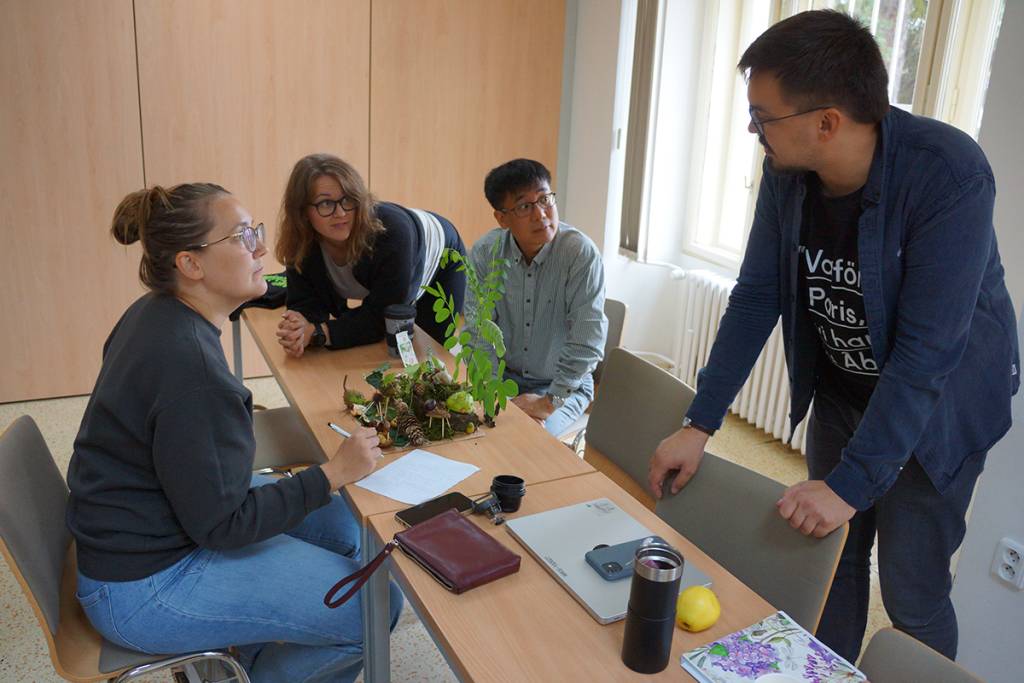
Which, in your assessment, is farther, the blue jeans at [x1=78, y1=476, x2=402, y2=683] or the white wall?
the white wall

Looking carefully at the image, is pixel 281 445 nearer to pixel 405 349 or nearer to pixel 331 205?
pixel 405 349

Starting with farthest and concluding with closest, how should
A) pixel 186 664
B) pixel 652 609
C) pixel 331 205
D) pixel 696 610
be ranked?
pixel 331 205
pixel 186 664
pixel 696 610
pixel 652 609

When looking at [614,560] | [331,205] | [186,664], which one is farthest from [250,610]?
[331,205]

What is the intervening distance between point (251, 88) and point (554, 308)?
222 centimetres

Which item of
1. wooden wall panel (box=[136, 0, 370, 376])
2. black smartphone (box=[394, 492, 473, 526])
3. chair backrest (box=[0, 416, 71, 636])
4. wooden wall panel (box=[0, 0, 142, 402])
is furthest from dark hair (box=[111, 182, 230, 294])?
wooden wall panel (box=[0, 0, 142, 402])

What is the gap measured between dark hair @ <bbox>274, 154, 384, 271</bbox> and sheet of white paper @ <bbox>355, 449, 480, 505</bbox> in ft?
3.04

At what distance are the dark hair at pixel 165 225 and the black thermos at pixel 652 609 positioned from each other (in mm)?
1062

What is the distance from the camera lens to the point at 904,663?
111 centimetres

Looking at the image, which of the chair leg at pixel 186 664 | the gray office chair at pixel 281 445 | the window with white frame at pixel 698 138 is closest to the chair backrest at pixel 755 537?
the chair leg at pixel 186 664

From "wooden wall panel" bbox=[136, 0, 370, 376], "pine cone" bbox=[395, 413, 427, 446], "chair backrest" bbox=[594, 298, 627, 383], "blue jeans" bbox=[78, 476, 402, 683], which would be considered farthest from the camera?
"wooden wall panel" bbox=[136, 0, 370, 376]

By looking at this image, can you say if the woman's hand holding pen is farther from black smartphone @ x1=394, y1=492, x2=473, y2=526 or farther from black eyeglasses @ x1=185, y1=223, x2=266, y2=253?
black eyeglasses @ x1=185, y1=223, x2=266, y2=253

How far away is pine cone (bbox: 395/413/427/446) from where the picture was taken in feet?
6.08

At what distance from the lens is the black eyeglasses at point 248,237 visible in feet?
5.25

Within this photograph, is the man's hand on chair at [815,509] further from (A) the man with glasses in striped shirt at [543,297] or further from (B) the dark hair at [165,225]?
(B) the dark hair at [165,225]
